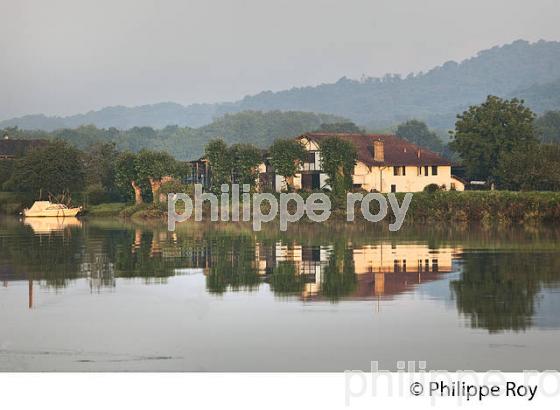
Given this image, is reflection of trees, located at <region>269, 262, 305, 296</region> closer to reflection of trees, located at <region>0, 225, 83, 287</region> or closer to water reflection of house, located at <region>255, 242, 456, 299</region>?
water reflection of house, located at <region>255, 242, 456, 299</region>

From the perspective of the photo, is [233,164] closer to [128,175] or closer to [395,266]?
[128,175]

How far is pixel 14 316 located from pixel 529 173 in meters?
31.2

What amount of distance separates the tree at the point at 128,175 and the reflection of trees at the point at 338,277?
109 ft

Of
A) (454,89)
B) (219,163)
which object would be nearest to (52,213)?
(219,163)

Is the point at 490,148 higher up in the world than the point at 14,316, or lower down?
higher up

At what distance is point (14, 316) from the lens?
1359cm

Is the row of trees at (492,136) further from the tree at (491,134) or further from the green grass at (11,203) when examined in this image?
the green grass at (11,203)

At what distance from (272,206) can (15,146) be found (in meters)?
38.6

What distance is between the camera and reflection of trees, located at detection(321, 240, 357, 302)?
15.3 metres

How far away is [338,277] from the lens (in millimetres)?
17312

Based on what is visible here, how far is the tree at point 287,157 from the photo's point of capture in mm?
52625
